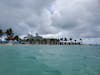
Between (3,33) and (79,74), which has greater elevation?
(3,33)

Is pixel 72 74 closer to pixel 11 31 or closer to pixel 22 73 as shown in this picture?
pixel 22 73

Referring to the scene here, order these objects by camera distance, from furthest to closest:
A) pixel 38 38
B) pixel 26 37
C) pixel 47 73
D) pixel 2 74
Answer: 1. pixel 38 38
2. pixel 26 37
3. pixel 47 73
4. pixel 2 74

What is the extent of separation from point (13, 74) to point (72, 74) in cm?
684

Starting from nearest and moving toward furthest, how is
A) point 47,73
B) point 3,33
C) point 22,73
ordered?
point 22,73, point 47,73, point 3,33

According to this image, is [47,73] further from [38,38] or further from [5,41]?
[38,38]

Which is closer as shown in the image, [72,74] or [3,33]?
[72,74]

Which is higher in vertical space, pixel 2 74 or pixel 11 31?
pixel 11 31

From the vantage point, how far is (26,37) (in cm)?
18750

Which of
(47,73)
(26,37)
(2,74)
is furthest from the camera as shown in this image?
(26,37)

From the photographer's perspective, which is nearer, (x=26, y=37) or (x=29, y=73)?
(x=29, y=73)

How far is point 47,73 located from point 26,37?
168 m

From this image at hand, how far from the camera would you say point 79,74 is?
21.4 m

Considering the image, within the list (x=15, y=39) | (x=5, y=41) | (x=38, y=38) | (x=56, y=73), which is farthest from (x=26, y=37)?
(x=56, y=73)

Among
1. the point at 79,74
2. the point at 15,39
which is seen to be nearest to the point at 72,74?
the point at 79,74
